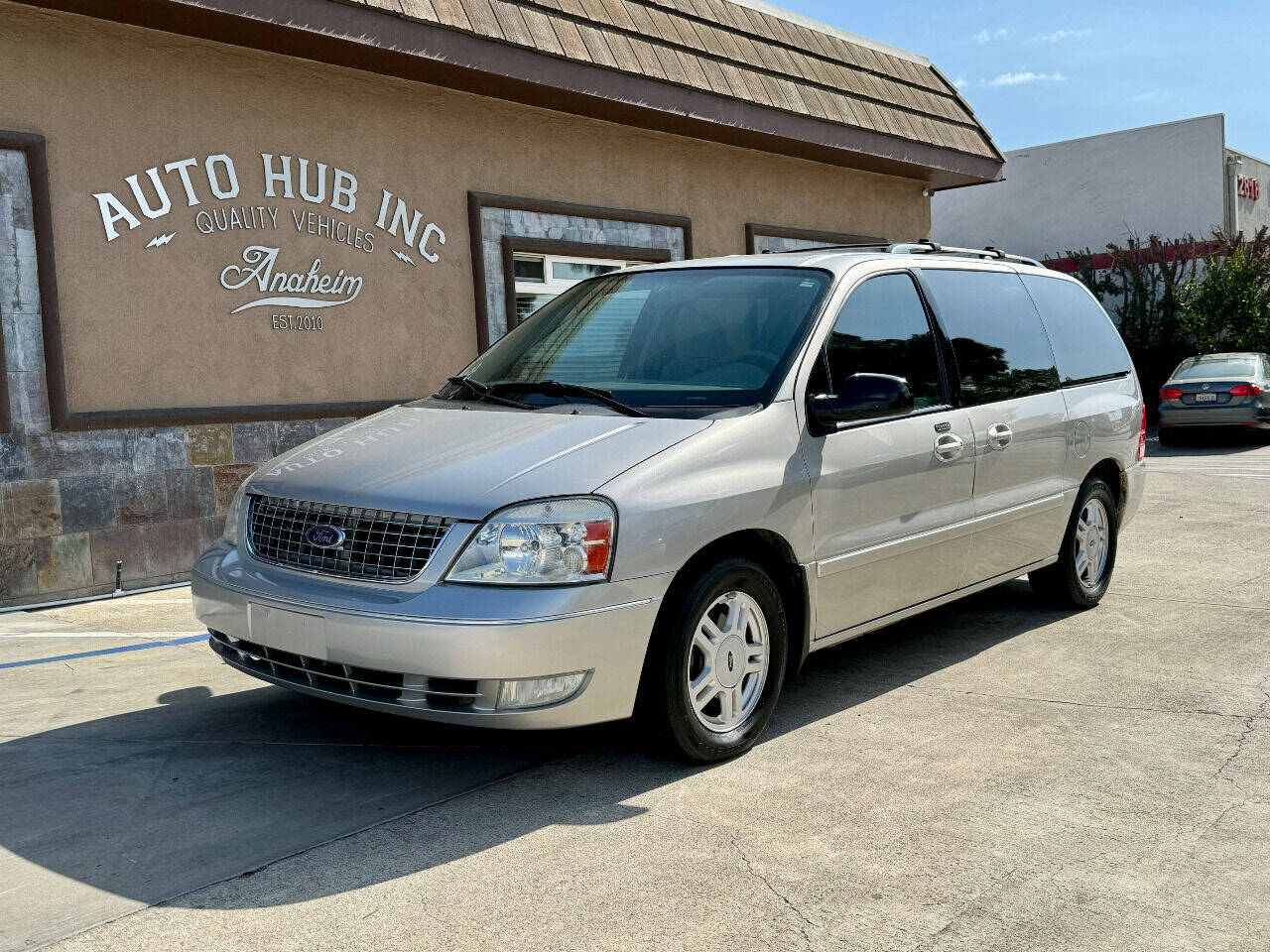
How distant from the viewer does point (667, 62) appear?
35.6 ft

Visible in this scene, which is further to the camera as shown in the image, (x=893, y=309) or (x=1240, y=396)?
(x=1240, y=396)

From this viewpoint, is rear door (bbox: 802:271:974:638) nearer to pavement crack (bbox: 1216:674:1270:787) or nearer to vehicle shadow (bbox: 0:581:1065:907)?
vehicle shadow (bbox: 0:581:1065:907)

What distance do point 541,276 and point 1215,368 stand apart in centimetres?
1257

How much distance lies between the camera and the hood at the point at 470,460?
3.87m

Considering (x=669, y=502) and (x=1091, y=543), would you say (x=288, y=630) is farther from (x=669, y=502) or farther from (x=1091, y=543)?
(x=1091, y=543)

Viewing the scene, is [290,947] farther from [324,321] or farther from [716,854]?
[324,321]

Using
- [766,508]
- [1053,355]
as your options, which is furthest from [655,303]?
[1053,355]

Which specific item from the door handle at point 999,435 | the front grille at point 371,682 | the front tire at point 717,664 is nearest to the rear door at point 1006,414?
the door handle at point 999,435

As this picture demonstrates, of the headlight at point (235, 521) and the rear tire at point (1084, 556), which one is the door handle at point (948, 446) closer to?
the rear tire at point (1084, 556)

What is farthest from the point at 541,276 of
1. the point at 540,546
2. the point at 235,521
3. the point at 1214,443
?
the point at 1214,443

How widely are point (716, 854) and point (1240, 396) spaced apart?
17047 millimetres

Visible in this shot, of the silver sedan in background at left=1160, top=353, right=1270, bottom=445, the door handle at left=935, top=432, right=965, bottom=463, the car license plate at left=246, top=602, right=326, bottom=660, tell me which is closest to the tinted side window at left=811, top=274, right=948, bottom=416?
the door handle at left=935, top=432, right=965, bottom=463

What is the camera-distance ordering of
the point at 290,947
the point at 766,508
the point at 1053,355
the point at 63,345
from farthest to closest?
the point at 63,345
the point at 1053,355
the point at 766,508
the point at 290,947

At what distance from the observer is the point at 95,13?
25.7 feet
